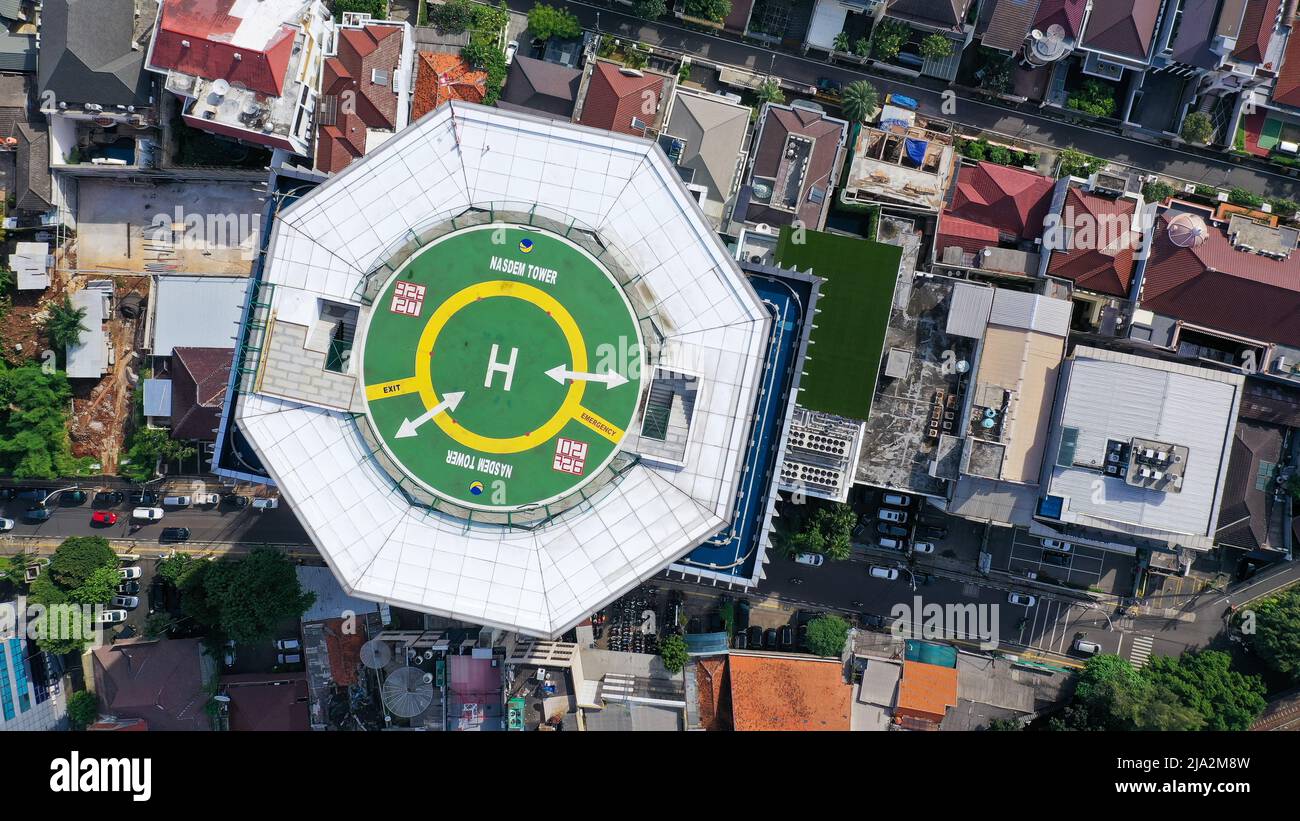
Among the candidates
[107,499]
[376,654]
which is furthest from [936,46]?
[107,499]

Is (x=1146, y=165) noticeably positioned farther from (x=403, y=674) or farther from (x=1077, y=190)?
(x=403, y=674)

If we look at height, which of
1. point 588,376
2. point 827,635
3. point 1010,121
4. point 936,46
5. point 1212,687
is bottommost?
point 827,635

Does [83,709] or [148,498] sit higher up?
[148,498]

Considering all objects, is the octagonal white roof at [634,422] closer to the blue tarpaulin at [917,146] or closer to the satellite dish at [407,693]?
the satellite dish at [407,693]

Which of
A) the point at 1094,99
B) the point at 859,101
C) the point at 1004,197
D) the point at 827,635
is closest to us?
the point at 1004,197

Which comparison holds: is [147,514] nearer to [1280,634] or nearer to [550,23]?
[550,23]

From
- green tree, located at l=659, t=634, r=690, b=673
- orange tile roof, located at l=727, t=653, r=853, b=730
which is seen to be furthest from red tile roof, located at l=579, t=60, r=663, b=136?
orange tile roof, located at l=727, t=653, r=853, b=730

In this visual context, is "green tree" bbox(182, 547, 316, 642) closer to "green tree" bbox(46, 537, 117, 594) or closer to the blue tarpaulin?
"green tree" bbox(46, 537, 117, 594)

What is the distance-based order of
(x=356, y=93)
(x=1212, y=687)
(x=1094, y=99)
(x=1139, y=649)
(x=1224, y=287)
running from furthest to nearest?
(x=1139, y=649) → (x=1094, y=99) → (x=1212, y=687) → (x=356, y=93) → (x=1224, y=287)
